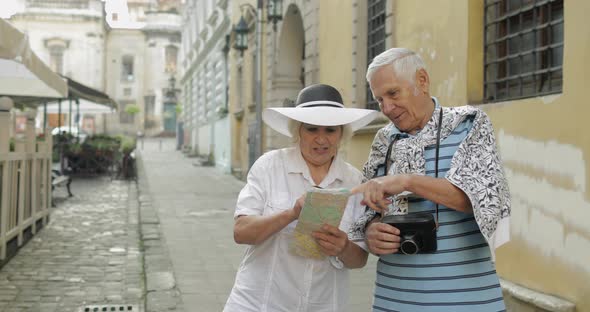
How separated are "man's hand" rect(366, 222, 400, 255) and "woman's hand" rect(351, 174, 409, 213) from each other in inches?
4.1

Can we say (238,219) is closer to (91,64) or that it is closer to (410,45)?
(410,45)

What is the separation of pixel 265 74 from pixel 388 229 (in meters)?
15.7

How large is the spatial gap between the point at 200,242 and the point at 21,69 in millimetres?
3893

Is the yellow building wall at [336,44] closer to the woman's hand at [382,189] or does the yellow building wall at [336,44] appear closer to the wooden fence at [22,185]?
the wooden fence at [22,185]

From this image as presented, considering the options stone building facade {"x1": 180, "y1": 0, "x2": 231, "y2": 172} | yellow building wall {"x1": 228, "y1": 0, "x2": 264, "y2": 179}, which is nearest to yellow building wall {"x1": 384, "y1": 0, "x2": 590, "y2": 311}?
yellow building wall {"x1": 228, "y1": 0, "x2": 264, "y2": 179}

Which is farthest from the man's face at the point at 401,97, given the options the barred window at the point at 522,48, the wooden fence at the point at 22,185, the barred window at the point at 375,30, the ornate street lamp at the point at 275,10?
the ornate street lamp at the point at 275,10

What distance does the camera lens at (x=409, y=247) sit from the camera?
2.32 m

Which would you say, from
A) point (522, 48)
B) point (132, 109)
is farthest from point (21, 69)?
point (132, 109)

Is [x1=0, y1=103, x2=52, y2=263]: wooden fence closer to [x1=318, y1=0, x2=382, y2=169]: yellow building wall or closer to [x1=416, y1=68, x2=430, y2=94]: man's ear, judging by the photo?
[x1=318, y1=0, x2=382, y2=169]: yellow building wall

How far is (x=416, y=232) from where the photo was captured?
232cm

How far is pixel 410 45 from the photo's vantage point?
816 centimetres

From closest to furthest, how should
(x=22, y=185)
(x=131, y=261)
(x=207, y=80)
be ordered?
(x=131, y=261), (x=22, y=185), (x=207, y=80)

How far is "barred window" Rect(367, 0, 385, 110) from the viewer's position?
9.68m

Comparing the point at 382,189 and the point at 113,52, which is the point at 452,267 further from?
the point at 113,52
